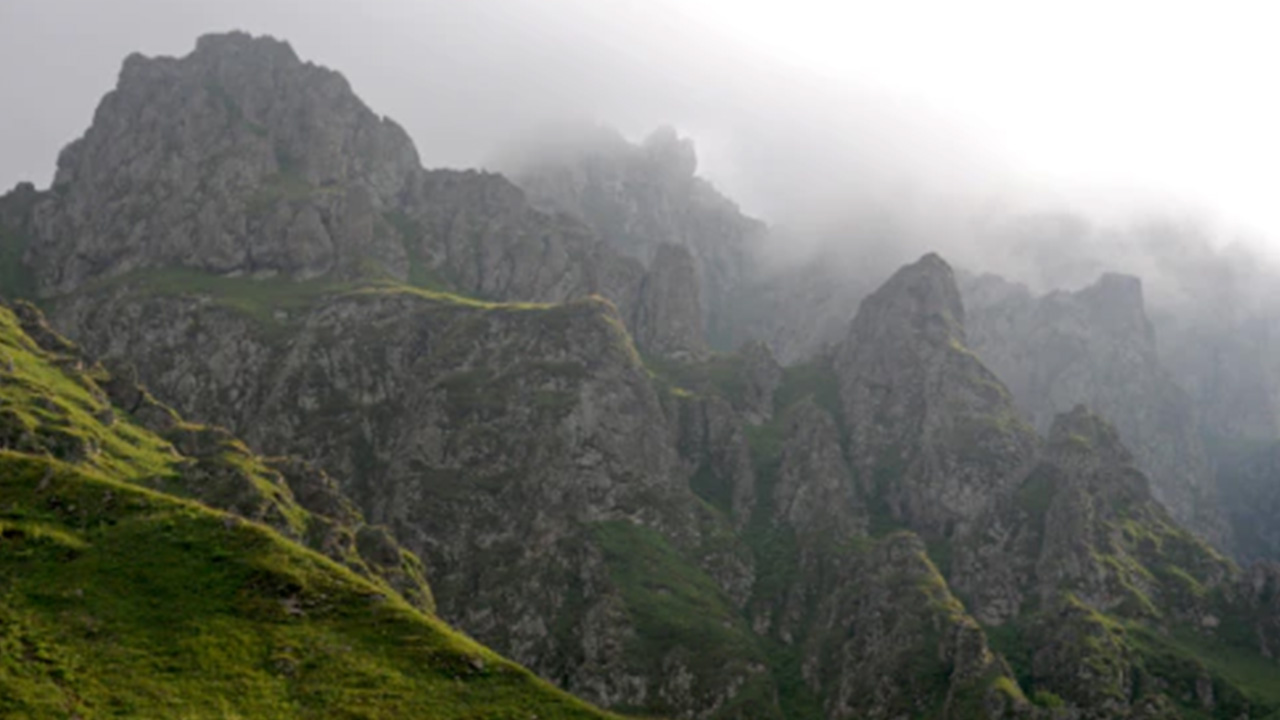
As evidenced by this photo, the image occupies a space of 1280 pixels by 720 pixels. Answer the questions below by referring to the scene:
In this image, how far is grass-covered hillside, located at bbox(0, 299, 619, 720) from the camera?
317ft

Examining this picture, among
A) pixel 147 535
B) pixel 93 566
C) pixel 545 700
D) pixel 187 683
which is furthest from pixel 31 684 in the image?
pixel 545 700

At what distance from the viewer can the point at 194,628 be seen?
108625 mm

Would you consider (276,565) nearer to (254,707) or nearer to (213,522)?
(213,522)

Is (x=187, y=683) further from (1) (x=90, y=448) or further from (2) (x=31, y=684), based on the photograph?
(1) (x=90, y=448)

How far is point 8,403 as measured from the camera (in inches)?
7643

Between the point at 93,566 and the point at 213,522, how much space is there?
16.1 metres

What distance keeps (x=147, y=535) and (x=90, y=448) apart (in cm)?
8186

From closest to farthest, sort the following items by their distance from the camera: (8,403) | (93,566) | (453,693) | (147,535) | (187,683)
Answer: (187,683), (453,693), (93,566), (147,535), (8,403)

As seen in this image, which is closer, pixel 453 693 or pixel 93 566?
pixel 453 693

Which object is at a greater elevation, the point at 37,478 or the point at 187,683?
the point at 37,478

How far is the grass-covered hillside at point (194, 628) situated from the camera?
9675cm

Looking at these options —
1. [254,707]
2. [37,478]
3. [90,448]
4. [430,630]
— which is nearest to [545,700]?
[430,630]

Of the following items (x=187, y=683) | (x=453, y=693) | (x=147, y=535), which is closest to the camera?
(x=187, y=683)

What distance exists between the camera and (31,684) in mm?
91312
